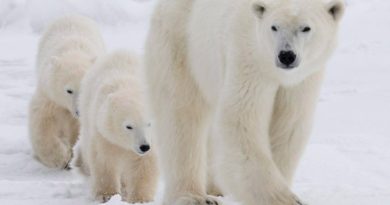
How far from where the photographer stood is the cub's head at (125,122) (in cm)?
575

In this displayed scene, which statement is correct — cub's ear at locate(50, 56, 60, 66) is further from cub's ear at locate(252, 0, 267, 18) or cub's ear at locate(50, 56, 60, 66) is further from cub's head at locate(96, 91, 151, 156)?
cub's ear at locate(252, 0, 267, 18)

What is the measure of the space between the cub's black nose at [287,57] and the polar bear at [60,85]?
14.2 feet

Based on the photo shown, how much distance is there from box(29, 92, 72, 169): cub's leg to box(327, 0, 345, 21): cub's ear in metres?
4.53

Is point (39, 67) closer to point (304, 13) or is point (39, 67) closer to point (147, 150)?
point (147, 150)

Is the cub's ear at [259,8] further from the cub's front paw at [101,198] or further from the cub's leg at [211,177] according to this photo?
the cub's front paw at [101,198]

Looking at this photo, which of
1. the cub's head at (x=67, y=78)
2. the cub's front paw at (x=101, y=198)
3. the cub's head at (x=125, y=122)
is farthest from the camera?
the cub's head at (x=67, y=78)

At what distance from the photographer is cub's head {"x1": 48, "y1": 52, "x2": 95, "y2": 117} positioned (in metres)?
7.48

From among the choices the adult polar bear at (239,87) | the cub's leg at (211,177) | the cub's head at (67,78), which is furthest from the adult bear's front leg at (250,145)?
the cub's head at (67,78)

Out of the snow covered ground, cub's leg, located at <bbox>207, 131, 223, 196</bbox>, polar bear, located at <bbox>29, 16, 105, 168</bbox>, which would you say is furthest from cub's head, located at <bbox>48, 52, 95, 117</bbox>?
cub's leg, located at <bbox>207, 131, 223, 196</bbox>

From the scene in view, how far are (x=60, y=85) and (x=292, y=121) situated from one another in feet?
13.2

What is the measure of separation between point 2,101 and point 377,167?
15.2 ft

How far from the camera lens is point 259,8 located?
3.54m

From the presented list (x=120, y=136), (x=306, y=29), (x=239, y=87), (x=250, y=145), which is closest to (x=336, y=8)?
(x=306, y=29)

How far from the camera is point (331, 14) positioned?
3615 mm
